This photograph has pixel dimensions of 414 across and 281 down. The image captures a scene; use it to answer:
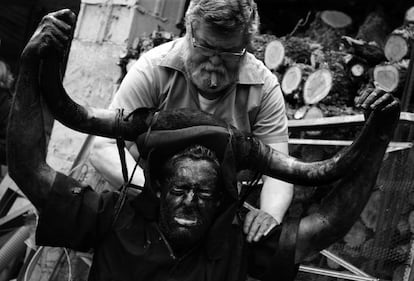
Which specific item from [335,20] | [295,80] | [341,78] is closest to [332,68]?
[341,78]

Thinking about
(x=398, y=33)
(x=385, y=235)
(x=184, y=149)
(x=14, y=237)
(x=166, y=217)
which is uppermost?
(x=398, y=33)

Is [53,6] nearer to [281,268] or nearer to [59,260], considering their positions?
[59,260]

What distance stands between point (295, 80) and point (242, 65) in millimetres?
2388

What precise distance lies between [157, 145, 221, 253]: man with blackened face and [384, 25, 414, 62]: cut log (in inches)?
124

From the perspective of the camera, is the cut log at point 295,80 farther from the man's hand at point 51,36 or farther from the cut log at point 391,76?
the man's hand at point 51,36

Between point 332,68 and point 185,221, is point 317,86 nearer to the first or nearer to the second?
point 332,68

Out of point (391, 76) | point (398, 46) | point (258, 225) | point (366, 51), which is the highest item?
point (398, 46)

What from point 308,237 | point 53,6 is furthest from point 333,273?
point 53,6

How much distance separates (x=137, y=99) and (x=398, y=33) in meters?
3.08

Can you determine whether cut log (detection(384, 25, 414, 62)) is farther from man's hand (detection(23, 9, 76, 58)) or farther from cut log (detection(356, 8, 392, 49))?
man's hand (detection(23, 9, 76, 58))

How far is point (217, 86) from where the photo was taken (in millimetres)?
2893

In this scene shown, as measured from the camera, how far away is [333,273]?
4215 mm

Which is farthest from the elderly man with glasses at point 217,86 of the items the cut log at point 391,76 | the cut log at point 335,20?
the cut log at point 335,20

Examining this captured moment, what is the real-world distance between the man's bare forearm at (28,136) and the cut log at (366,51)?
3439 millimetres
